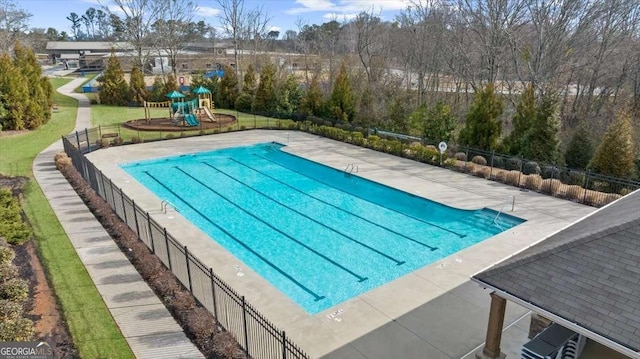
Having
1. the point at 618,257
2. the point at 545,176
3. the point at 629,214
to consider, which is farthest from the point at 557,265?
the point at 545,176

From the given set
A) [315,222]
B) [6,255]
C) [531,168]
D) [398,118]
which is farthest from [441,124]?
[6,255]

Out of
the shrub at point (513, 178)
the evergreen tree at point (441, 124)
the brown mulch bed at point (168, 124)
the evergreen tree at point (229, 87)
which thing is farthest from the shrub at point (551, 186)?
the evergreen tree at point (229, 87)

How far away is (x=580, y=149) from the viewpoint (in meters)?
20.0

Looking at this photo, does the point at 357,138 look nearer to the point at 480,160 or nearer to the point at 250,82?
the point at 480,160

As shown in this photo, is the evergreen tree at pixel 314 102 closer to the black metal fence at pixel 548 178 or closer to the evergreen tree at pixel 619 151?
the black metal fence at pixel 548 178

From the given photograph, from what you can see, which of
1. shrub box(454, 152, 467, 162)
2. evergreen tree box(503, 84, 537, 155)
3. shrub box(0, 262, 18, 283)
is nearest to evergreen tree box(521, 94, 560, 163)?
evergreen tree box(503, 84, 537, 155)

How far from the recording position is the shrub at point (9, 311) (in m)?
8.13

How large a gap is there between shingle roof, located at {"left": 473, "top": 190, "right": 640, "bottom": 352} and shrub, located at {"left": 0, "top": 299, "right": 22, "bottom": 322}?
895cm

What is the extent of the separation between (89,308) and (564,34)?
28.7 m

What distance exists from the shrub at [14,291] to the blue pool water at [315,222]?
5608 mm

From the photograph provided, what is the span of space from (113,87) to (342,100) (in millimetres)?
24355

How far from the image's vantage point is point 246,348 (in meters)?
8.02

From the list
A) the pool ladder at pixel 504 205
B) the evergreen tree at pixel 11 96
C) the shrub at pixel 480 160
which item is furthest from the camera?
the evergreen tree at pixel 11 96

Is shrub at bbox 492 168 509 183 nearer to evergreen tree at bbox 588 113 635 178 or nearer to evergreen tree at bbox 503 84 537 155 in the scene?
evergreen tree at bbox 503 84 537 155
